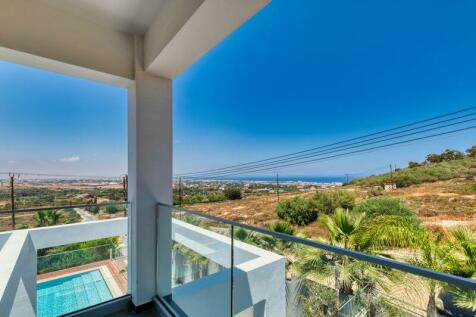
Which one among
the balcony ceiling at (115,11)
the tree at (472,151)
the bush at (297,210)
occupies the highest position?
the balcony ceiling at (115,11)

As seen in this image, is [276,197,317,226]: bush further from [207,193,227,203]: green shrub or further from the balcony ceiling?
the balcony ceiling

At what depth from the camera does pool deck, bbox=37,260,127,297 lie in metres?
2.34

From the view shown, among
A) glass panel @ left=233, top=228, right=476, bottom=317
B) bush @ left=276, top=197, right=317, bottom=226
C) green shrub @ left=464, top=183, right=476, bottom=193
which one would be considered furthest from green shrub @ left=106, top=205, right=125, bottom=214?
green shrub @ left=464, top=183, right=476, bottom=193

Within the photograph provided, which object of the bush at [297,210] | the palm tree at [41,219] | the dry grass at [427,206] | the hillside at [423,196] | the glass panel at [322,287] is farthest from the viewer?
the bush at [297,210]

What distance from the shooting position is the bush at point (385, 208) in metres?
9.34

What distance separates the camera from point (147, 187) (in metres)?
2.28

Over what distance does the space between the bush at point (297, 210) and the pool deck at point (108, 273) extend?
29.2 ft

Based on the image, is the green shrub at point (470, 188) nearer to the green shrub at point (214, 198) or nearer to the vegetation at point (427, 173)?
the vegetation at point (427, 173)

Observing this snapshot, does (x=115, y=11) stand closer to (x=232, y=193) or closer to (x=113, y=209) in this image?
(x=113, y=209)

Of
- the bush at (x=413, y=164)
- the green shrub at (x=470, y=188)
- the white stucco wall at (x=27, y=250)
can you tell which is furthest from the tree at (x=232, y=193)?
the green shrub at (x=470, y=188)

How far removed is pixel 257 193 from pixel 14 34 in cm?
880

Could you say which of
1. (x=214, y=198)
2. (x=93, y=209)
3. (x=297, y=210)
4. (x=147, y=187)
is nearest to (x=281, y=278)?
(x=147, y=187)

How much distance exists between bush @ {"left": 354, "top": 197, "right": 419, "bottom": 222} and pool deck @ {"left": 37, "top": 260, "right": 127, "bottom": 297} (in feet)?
32.3

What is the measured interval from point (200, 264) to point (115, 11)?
2302 millimetres
